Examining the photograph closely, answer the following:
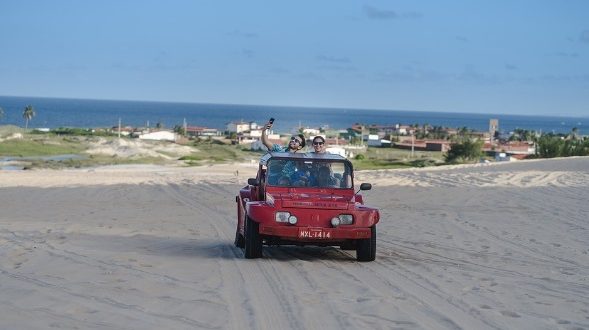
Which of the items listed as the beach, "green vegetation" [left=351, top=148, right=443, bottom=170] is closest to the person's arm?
the beach

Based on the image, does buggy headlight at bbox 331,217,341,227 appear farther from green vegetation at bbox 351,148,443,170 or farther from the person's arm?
green vegetation at bbox 351,148,443,170

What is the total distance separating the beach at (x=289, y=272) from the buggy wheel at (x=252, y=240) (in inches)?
5.7

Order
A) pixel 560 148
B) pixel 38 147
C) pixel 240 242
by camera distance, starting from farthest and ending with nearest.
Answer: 1. pixel 38 147
2. pixel 560 148
3. pixel 240 242

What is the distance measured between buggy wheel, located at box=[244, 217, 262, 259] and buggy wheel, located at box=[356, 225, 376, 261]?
1.30 metres

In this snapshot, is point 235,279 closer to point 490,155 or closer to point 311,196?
point 311,196

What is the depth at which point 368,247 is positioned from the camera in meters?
11.7

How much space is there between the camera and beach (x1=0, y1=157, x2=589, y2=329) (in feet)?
26.3

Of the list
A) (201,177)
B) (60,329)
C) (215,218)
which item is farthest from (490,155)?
(60,329)

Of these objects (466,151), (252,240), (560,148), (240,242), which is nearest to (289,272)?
(252,240)

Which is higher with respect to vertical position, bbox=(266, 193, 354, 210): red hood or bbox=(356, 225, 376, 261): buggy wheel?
bbox=(266, 193, 354, 210): red hood

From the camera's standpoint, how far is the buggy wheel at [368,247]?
11641mm

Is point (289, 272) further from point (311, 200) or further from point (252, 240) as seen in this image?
point (311, 200)

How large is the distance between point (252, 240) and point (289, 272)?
40.5 inches

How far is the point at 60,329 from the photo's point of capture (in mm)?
7254
